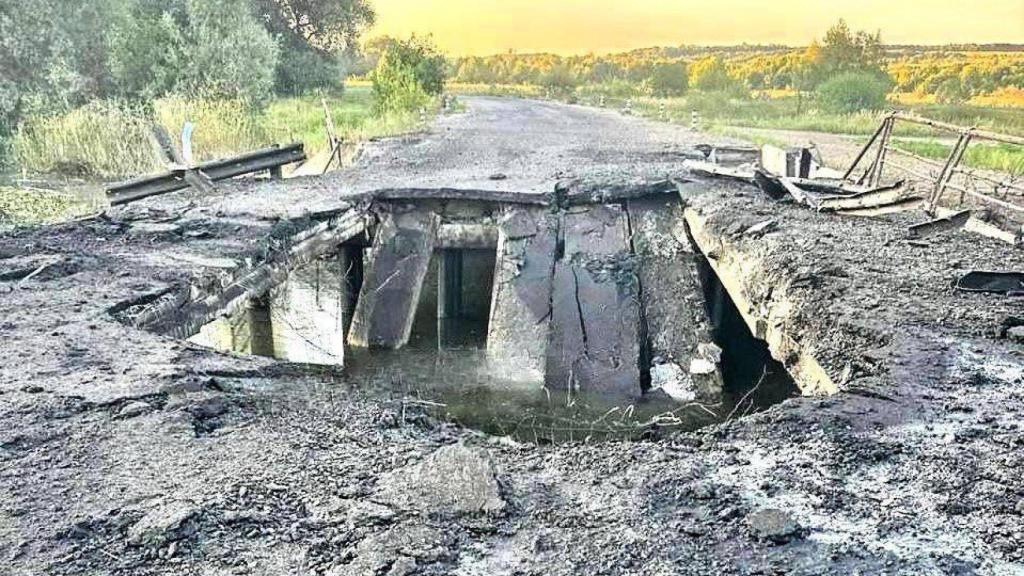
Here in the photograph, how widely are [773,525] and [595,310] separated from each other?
17.7 ft

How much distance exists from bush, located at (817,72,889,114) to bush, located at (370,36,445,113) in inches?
709

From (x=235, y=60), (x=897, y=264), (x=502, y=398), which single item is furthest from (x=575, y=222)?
(x=235, y=60)

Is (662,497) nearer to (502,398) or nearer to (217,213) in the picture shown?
(502,398)

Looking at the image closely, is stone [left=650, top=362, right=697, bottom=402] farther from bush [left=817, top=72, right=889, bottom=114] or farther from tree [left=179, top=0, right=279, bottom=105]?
bush [left=817, top=72, right=889, bottom=114]

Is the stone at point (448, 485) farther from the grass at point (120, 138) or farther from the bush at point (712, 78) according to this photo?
the bush at point (712, 78)

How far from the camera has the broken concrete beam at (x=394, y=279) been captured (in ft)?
28.9

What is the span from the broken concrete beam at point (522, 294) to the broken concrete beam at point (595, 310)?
0.15m

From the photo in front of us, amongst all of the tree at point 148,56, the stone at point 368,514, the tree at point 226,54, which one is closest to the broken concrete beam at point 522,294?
the stone at point 368,514

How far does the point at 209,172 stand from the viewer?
10133 mm

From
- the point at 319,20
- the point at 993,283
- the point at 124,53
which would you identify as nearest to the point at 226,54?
the point at 124,53

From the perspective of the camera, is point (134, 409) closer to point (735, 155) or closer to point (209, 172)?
point (209, 172)

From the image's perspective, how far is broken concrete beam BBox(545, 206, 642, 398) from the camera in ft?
24.3

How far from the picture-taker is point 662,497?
314 cm

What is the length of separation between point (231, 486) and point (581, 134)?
56.8 feet
